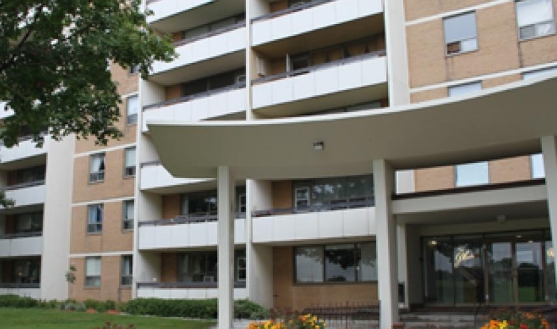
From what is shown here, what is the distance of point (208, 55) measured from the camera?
30.9 metres

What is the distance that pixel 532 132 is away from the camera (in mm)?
14531

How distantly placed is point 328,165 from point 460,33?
34.6 ft

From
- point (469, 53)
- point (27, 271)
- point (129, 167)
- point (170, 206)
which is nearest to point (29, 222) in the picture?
point (27, 271)

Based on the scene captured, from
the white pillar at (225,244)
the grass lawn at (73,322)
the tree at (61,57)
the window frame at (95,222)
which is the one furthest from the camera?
the window frame at (95,222)

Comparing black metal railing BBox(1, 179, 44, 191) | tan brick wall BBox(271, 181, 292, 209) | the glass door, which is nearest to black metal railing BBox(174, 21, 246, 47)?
tan brick wall BBox(271, 181, 292, 209)

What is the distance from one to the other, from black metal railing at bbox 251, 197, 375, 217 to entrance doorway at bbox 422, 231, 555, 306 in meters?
2.72

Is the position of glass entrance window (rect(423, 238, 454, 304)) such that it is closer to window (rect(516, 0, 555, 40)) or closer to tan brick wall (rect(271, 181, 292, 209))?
tan brick wall (rect(271, 181, 292, 209))

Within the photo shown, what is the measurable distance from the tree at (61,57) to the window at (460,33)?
44.0ft

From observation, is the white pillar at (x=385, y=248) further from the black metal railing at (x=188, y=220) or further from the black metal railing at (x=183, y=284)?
the black metal railing at (x=188, y=220)

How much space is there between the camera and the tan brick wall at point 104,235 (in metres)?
33.9

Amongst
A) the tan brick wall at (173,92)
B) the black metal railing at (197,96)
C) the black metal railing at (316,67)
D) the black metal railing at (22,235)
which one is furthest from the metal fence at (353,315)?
the black metal railing at (22,235)

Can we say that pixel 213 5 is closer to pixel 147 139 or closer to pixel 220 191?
pixel 147 139

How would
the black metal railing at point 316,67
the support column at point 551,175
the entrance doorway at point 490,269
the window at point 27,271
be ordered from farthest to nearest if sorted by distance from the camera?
1. the window at point 27,271
2. the black metal railing at point 316,67
3. the entrance doorway at point 490,269
4. the support column at point 551,175

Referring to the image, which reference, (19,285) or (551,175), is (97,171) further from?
(551,175)
